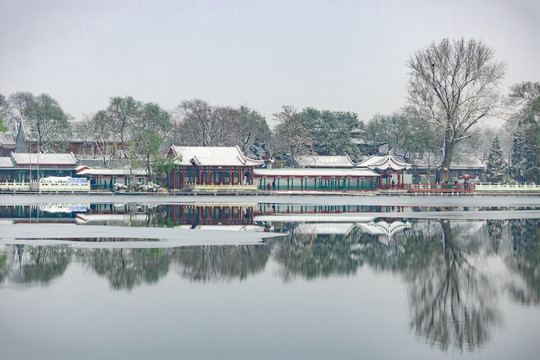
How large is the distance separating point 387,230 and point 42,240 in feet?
54.8

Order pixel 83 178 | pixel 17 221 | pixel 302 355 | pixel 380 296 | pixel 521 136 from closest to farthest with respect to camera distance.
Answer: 1. pixel 302 355
2. pixel 380 296
3. pixel 17 221
4. pixel 83 178
5. pixel 521 136

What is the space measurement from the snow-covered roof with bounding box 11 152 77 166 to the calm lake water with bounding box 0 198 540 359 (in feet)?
181

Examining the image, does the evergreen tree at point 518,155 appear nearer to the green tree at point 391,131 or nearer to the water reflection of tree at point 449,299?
the green tree at point 391,131

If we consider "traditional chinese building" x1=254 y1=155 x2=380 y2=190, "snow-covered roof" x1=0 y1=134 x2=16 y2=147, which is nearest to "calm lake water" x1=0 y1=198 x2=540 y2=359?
"traditional chinese building" x1=254 y1=155 x2=380 y2=190

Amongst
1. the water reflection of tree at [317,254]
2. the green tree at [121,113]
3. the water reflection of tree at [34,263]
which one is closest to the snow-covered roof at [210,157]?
the green tree at [121,113]

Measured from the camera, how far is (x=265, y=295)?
18.2 m

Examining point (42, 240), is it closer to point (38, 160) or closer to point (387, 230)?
point (387, 230)

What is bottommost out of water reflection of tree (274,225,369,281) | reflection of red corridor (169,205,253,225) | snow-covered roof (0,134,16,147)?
water reflection of tree (274,225,369,281)

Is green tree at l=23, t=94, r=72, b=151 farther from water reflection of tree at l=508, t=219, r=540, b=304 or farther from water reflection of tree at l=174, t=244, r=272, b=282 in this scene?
water reflection of tree at l=174, t=244, r=272, b=282

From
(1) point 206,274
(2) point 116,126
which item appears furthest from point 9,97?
(1) point 206,274

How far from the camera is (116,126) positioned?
90.2 m

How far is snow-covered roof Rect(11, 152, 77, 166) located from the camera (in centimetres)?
8638

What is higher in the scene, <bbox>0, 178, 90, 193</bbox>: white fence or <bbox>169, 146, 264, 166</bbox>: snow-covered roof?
<bbox>169, 146, 264, 166</bbox>: snow-covered roof

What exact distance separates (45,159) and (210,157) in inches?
855
